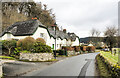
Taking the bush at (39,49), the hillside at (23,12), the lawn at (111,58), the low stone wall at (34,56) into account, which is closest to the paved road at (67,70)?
the lawn at (111,58)

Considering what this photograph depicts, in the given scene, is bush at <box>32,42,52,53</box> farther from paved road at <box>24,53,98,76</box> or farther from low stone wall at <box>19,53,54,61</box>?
paved road at <box>24,53,98,76</box>

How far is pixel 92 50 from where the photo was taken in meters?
44.0

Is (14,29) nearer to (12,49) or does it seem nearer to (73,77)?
(12,49)

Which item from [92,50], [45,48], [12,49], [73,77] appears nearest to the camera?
[73,77]

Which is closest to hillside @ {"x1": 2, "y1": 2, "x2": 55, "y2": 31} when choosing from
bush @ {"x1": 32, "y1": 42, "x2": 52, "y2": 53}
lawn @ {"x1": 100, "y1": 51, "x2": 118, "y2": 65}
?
bush @ {"x1": 32, "y1": 42, "x2": 52, "y2": 53}

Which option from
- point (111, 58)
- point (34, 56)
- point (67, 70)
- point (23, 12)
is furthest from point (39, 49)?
point (23, 12)

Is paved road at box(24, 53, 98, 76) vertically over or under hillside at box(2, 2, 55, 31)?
under

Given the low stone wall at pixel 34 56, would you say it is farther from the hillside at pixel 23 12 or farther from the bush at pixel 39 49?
the hillside at pixel 23 12

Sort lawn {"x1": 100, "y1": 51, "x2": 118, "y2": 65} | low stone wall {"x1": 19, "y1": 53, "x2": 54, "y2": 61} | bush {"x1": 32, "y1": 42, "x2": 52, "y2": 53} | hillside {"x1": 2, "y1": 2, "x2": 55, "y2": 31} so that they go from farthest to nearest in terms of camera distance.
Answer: hillside {"x1": 2, "y1": 2, "x2": 55, "y2": 31}
bush {"x1": 32, "y1": 42, "x2": 52, "y2": 53}
low stone wall {"x1": 19, "y1": 53, "x2": 54, "y2": 61}
lawn {"x1": 100, "y1": 51, "x2": 118, "y2": 65}

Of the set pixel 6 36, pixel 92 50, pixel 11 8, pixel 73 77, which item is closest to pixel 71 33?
pixel 92 50

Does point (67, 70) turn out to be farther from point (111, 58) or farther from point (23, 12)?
point (23, 12)

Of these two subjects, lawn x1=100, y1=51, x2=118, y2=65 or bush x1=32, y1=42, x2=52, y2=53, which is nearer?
lawn x1=100, y1=51, x2=118, y2=65

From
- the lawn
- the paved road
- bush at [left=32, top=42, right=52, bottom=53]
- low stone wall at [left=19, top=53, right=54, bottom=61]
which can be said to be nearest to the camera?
the paved road

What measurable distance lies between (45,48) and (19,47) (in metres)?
4.96
